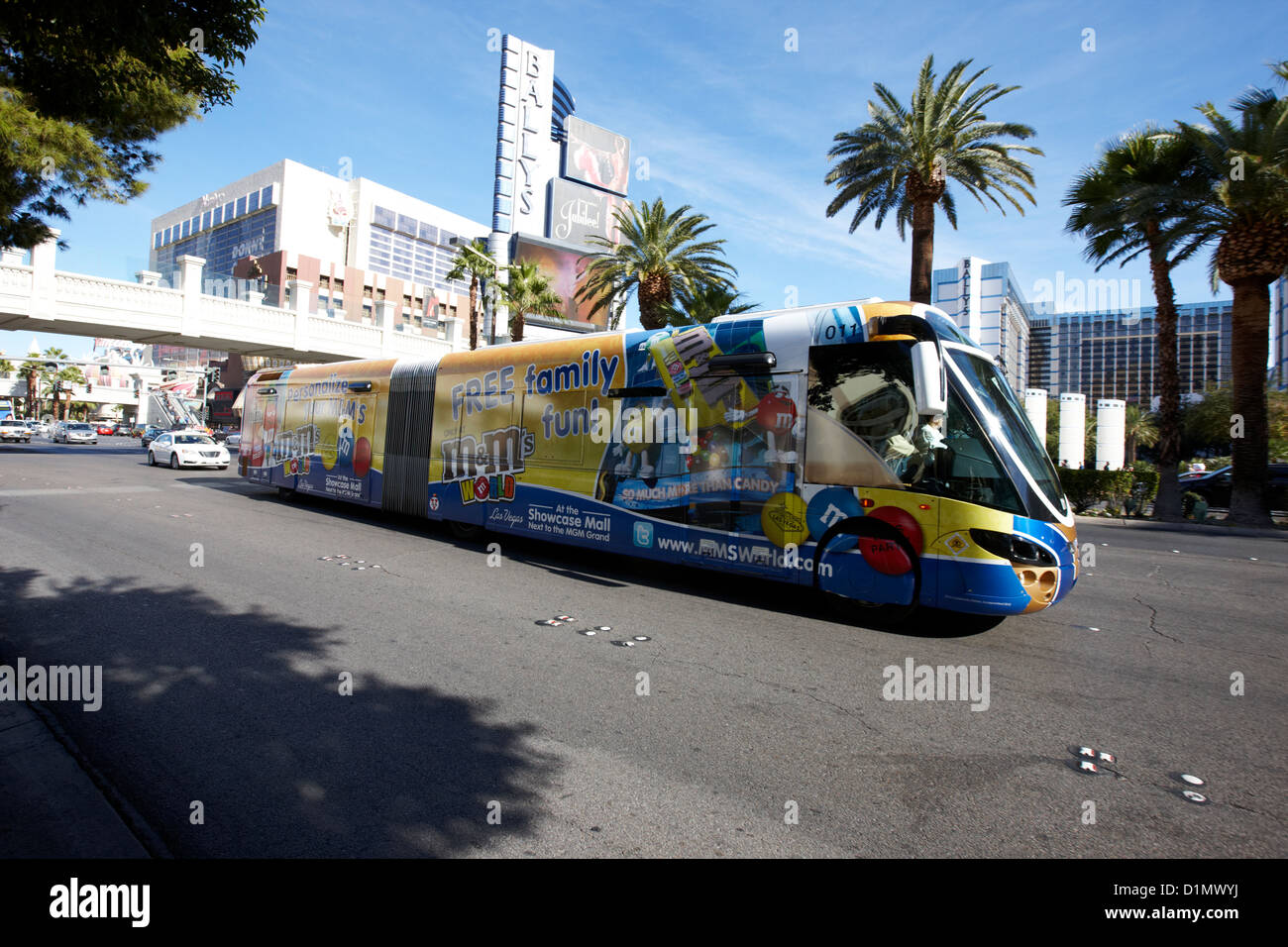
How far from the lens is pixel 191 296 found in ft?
102

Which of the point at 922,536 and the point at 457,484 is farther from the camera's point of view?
the point at 457,484

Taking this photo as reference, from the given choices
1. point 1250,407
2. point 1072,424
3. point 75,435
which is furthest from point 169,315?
point 1072,424

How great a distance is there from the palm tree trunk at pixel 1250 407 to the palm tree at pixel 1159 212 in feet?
4.58

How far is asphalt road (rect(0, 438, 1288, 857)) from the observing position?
10.5ft

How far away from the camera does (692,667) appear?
5.36 meters

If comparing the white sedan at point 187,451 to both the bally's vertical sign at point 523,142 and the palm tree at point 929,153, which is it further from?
the bally's vertical sign at point 523,142

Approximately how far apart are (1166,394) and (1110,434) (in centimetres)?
1090

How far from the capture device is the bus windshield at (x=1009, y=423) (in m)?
6.21

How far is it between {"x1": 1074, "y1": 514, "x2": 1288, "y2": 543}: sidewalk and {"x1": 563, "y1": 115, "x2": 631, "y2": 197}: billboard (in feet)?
213

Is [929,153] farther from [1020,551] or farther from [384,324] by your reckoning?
[384,324]

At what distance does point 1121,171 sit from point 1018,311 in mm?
145845

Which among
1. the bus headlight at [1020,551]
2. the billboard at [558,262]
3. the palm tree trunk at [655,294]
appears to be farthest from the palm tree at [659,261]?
the billboard at [558,262]

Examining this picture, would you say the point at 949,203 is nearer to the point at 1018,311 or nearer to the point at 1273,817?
the point at 1273,817

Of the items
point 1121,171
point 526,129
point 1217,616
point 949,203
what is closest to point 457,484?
point 1217,616
